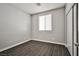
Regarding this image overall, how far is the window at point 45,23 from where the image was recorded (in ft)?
12.2

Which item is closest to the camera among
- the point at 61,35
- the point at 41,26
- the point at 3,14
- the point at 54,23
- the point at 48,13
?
the point at 3,14

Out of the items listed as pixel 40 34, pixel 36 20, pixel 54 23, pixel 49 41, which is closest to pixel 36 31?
pixel 40 34

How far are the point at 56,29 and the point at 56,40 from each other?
79 cm

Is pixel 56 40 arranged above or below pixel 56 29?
below

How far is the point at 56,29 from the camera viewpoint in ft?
11.1

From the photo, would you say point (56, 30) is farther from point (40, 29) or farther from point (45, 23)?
point (40, 29)

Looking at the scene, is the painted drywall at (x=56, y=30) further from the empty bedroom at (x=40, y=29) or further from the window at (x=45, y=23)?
the window at (x=45, y=23)

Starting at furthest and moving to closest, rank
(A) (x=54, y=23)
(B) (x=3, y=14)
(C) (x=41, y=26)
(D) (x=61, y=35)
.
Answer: (C) (x=41, y=26), (A) (x=54, y=23), (D) (x=61, y=35), (B) (x=3, y=14)

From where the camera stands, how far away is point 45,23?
3.95 m

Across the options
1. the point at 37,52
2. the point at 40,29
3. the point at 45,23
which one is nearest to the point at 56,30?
the point at 45,23

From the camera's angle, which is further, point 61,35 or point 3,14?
point 61,35

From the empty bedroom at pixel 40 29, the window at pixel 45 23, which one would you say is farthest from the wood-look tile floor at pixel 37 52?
the window at pixel 45 23

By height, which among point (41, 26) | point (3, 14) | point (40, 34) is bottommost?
point (40, 34)

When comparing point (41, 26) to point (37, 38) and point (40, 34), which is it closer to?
point (40, 34)
